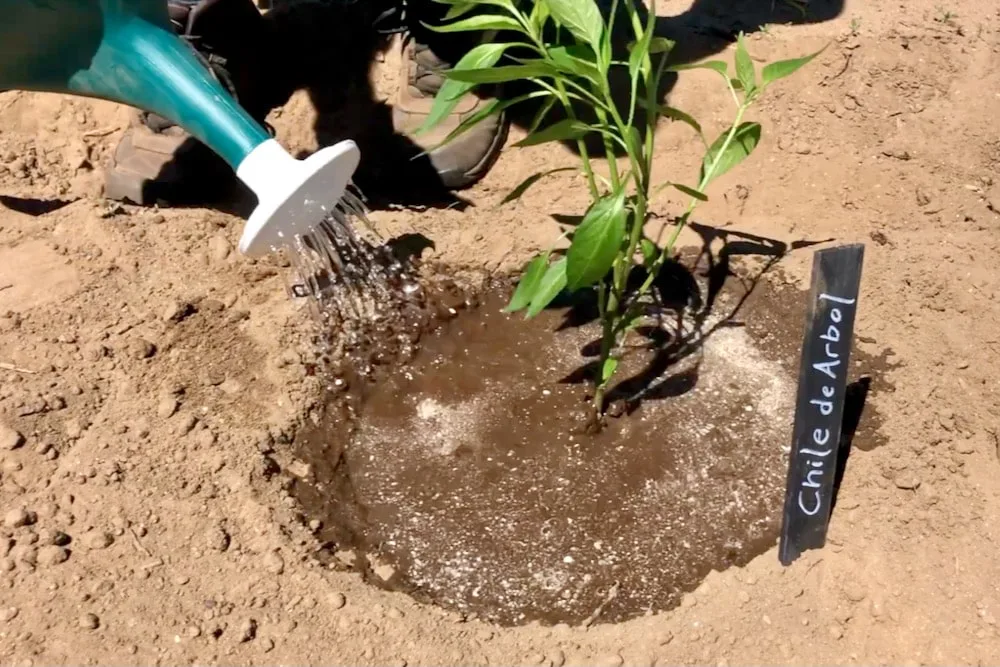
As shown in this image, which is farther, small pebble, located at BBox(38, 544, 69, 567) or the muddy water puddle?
the muddy water puddle

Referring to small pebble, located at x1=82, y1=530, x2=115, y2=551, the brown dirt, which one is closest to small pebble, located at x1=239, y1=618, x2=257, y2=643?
the brown dirt

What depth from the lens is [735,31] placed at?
2.15 metres

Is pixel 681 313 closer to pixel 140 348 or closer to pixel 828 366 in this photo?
pixel 828 366

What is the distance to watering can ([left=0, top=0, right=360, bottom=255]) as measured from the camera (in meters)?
1.29

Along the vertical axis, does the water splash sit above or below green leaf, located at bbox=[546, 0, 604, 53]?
below

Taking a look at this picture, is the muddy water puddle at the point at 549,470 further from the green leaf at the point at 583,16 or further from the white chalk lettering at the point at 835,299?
the green leaf at the point at 583,16

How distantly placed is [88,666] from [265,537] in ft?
0.86

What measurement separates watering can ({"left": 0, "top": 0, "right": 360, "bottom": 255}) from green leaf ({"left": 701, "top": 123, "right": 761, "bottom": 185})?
48 cm

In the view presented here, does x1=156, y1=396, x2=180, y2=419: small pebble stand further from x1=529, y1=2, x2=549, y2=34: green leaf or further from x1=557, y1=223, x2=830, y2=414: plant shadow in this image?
x1=529, y1=2, x2=549, y2=34: green leaf

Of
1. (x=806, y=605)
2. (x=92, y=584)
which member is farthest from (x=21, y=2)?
(x=806, y=605)

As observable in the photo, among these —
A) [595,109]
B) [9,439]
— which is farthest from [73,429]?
[595,109]

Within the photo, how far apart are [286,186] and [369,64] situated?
0.96 metres

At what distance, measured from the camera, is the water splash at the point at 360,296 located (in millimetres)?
1636

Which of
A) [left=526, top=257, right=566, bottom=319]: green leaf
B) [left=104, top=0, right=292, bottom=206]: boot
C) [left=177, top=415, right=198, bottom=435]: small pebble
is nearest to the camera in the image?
[left=526, top=257, right=566, bottom=319]: green leaf
